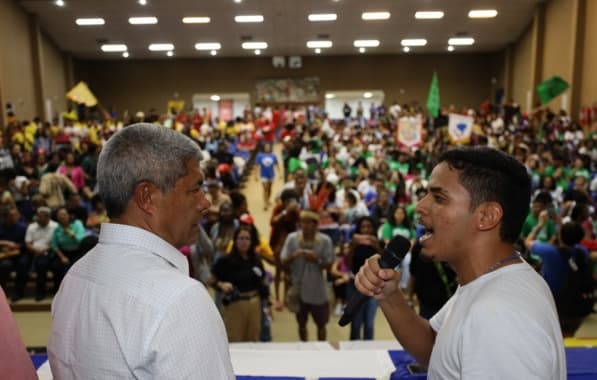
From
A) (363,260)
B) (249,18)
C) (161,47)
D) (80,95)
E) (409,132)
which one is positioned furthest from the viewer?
(161,47)

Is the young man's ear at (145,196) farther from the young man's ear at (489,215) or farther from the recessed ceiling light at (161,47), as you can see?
the recessed ceiling light at (161,47)

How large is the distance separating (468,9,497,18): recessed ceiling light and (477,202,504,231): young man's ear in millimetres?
18520

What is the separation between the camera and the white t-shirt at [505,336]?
1.13 metres

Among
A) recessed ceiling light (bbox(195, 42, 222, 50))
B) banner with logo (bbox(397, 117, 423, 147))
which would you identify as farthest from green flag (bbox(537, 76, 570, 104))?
recessed ceiling light (bbox(195, 42, 222, 50))

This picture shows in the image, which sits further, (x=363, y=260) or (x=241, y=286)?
(x=363, y=260)

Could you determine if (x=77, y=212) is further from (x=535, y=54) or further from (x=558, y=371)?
(x=535, y=54)

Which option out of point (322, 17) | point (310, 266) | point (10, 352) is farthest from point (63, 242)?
point (322, 17)

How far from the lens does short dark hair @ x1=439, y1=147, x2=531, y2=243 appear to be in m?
1.40

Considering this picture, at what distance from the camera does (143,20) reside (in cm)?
1888

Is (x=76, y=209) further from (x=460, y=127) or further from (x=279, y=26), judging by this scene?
(x=279, y=26)

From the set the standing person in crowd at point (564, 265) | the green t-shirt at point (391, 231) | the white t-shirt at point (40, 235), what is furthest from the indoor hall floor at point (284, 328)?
the standing person in crowd at point (564, 265)

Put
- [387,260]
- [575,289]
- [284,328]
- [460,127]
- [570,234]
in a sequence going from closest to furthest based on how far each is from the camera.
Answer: [387,260], [575,289], [570,234], [284,328], [460,127]

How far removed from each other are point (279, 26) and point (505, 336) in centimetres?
1989

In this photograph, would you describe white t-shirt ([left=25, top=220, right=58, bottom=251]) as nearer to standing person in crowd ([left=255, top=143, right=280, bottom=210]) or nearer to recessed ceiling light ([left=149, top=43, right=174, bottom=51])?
standing person in crowd ([left=255, top=143, right=280, bottom=210])
